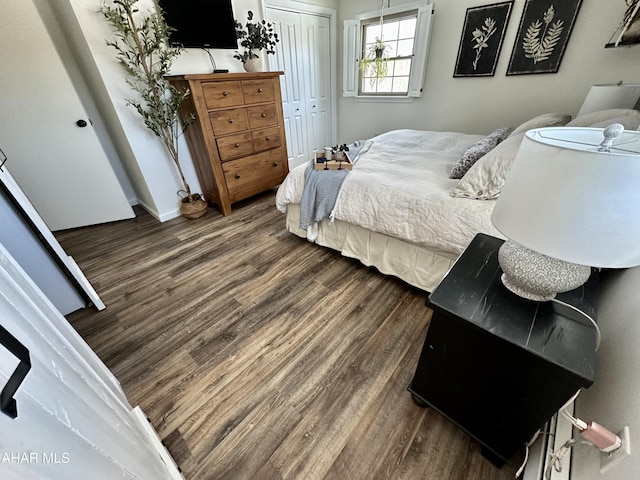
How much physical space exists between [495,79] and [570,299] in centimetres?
302

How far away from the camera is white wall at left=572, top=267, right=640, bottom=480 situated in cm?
57

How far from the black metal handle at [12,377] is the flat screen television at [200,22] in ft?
9.13

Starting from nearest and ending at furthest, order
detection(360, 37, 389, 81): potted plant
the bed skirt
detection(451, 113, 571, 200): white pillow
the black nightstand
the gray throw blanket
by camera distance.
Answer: the black nightstand < detection(451, 113, 571, 200): white pillow < the bed skirt < the gray throw blanket < detection(360, 37, 389, 81): potted plant

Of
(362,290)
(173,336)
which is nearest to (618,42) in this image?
(362,290)

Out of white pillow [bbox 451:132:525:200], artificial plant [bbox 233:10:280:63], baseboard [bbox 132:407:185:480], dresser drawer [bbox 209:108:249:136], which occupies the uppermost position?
artificial plant [bbox 233:10:280:63]

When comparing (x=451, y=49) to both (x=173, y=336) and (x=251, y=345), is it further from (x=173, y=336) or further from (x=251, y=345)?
(x=173, y=336)

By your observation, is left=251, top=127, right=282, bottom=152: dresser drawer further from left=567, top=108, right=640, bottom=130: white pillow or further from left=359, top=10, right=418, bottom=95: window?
left=567, top=108, right=640, bottom=130: white pillow

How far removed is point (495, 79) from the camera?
9.19ft

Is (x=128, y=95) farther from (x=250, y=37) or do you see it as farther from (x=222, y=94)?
(x=250, y=37)

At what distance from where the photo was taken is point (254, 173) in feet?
9.40

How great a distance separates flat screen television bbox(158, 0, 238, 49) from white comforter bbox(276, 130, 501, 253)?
1.64 meters

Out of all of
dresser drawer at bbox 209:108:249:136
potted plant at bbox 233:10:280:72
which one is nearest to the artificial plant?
potted plant at bbox 233:10:280:72

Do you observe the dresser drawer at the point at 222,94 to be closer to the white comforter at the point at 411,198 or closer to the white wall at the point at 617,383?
the white comforter at the point at 411,198

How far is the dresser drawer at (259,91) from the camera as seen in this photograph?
2.49m
